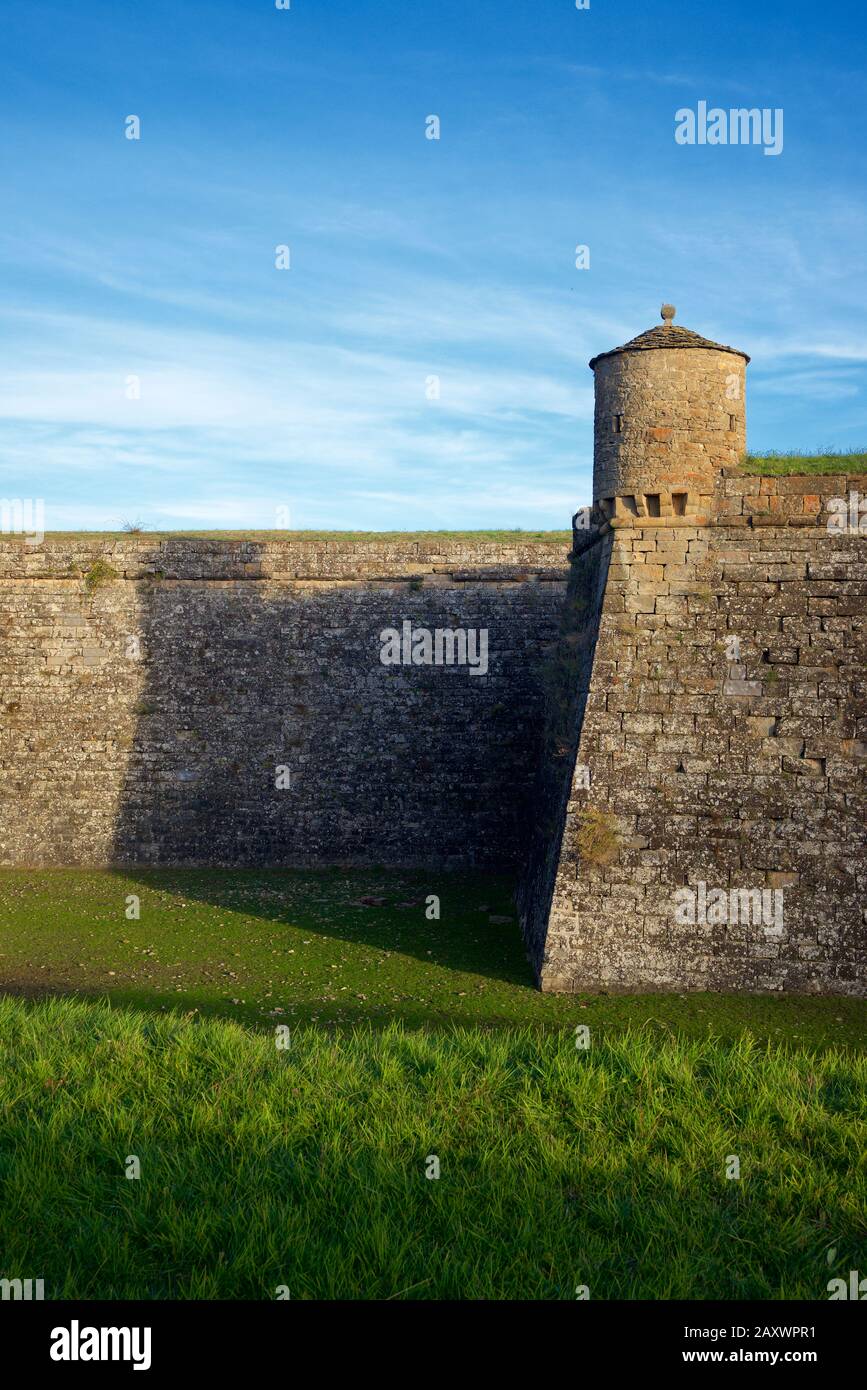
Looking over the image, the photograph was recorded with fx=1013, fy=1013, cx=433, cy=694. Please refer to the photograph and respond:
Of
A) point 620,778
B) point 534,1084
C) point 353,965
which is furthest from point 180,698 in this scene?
point 534,1084

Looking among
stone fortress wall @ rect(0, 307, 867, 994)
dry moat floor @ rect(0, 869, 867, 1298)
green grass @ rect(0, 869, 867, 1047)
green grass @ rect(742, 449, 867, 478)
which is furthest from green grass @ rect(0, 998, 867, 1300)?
green grass @ rect(742, 449, 867, 478)

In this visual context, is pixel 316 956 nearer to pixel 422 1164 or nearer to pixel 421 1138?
pixel 421 1138

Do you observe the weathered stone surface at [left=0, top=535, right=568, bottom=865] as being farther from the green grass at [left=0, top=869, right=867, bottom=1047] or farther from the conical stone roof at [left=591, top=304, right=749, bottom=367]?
the conical stone roof at [left=591, top=304, right=749, bottom=367]

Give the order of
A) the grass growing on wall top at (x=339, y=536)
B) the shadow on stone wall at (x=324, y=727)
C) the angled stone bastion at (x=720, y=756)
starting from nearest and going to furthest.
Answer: the angled stone bastion at (x=720, y=756)
the shadow on stone wall at (x=324, y=727)
the grass growing on wall top at (x=339, y=536)

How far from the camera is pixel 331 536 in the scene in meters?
18.6

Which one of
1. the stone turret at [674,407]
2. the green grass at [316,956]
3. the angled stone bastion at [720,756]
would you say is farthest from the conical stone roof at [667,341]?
the green grass at [316,956]

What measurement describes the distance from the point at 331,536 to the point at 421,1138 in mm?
13553

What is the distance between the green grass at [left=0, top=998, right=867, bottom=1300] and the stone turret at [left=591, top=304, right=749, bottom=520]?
700 cm

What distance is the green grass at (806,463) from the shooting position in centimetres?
1106

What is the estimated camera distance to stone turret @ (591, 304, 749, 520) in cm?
1218

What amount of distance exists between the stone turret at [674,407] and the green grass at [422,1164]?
700 centimetres

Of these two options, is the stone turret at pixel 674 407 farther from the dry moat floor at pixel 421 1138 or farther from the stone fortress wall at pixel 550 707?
the dry moat floor at pixel 421 1138

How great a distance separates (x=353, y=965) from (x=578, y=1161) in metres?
4.89

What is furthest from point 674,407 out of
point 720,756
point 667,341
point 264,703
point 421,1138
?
point 421,1138
